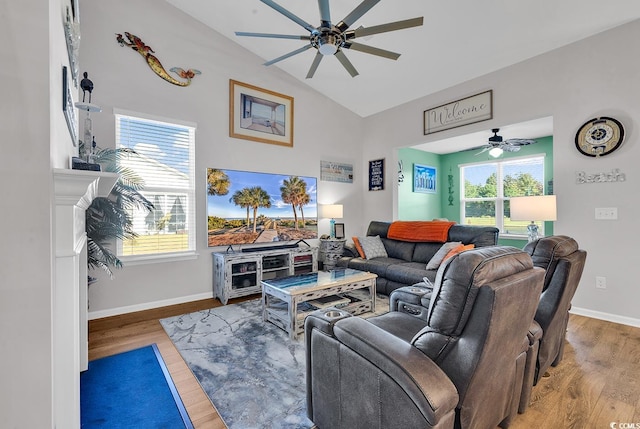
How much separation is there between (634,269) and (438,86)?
3.27 m

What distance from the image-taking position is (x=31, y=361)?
0.98 meters

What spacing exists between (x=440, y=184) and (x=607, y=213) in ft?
12.6

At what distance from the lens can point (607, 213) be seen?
10.4ft

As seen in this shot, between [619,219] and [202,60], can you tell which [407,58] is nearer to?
[202,60]

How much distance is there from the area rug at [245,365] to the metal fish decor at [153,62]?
2.89m

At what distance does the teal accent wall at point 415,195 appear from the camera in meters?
6.11

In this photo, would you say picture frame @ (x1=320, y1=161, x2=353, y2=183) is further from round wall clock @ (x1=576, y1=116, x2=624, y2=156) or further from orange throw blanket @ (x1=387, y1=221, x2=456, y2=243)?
round wall clock @ (x1=576, y1=116, x2=624, y2=156)

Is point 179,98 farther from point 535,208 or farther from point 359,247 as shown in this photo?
point 535,208

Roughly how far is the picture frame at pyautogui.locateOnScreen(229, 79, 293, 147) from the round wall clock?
12.4 feet

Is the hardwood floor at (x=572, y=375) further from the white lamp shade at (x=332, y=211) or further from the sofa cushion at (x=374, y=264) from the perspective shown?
the white lamp shade at (x=332, y=211)

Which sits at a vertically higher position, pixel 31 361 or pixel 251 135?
pixel 251 135

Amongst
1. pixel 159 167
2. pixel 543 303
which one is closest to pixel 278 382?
pixel 543 303

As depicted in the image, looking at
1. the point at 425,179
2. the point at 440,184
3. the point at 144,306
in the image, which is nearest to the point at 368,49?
the point at 144,306

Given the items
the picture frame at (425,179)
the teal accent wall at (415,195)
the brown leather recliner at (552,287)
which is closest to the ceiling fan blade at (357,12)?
the brown leather recliner at (552,287)
